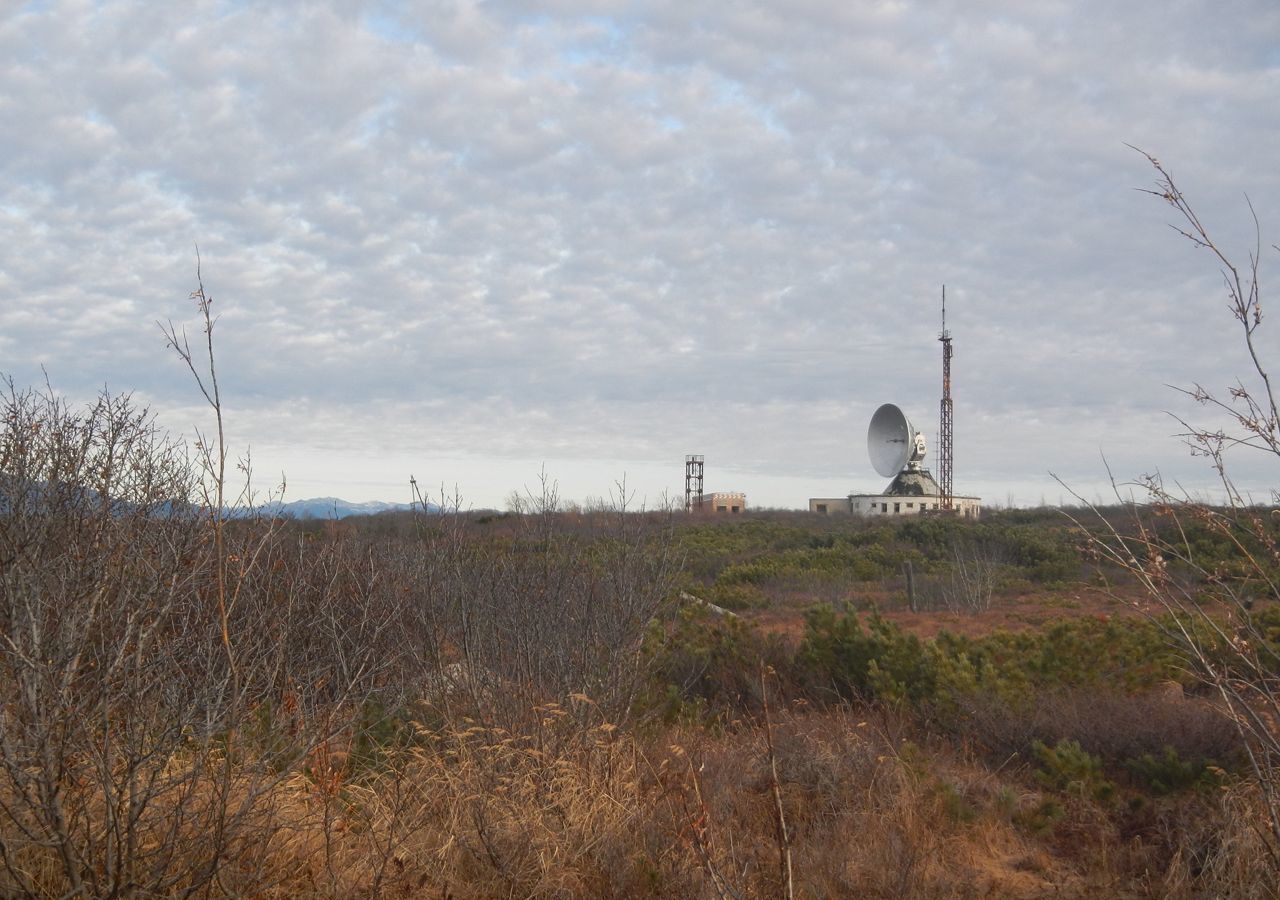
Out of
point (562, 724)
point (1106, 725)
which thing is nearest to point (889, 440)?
point (1106, 725)

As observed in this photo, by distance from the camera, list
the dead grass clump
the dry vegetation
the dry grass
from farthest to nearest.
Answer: the dead grass clump
the dry grass
the dry vegetation

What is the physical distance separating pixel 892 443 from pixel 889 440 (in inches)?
8.4

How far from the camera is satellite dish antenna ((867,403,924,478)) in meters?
47.2

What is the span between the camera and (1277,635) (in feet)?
31.3

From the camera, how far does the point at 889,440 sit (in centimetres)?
4794

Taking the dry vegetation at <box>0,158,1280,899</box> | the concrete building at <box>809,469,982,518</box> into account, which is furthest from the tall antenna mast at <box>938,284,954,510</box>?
the dry vegetation at <box>0,158,1280,899</box>

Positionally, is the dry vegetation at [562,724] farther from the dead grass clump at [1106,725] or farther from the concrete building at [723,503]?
the concrete building at [723,503]

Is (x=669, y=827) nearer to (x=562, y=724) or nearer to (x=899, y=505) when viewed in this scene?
(x=562, y=724)

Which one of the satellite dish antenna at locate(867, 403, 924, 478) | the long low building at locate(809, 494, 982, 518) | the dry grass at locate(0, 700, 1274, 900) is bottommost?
the dry grass at locate(0, 700, 1274, 900)

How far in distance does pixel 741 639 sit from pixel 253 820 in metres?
8.35

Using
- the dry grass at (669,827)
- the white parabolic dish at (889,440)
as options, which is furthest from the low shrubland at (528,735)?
the white parabolic dish at (889,440)

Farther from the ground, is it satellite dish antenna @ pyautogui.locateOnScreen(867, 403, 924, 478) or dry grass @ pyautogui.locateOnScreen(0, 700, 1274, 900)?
satellite dish antenna @ pyautogui.locateOnScreen(867, 403, 924, 478)

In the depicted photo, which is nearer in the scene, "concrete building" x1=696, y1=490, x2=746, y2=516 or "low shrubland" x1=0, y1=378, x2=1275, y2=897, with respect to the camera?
"low shrubland" x1=0, y1=378, x2=1275, y2=897

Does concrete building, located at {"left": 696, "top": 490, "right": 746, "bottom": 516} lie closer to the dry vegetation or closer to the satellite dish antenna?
the satellite dish antenna
